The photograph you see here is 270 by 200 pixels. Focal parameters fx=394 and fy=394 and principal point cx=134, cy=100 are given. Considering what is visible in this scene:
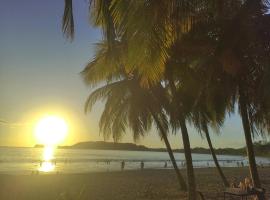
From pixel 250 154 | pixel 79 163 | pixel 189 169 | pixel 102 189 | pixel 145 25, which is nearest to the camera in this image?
pixel 145 25

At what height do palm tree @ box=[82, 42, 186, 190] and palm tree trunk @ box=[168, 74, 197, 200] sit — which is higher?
palm tree @ box=[82, 42, 186, 190]

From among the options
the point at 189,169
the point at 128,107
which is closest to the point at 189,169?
the point at 189,169

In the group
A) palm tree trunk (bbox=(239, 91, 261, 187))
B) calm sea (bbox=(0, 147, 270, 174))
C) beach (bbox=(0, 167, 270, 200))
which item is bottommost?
beach (bbox=(0, 167, 270, 200))

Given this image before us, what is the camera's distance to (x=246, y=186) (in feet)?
30.2

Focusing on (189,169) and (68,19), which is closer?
(68,19)

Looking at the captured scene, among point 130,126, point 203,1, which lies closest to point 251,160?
point 203,1

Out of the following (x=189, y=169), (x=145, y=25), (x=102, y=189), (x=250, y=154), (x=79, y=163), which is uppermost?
(x=79, y=163)

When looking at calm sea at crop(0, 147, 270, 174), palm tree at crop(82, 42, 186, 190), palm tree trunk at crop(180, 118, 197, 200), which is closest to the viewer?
palm tree trunk at crop(180, 118, 197, 200)

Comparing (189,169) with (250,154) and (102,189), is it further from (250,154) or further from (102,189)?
(102,189)

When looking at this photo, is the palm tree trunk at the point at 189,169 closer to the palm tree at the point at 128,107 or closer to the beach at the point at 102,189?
→ the beach at the point at 102,189

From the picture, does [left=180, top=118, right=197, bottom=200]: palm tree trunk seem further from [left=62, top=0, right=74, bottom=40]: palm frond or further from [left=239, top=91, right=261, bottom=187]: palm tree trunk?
[left=62, top=0, right=74, bottom=40]: palm frond

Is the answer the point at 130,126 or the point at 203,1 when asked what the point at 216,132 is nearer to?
the point at 130,126

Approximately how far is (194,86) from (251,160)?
316 centimetres

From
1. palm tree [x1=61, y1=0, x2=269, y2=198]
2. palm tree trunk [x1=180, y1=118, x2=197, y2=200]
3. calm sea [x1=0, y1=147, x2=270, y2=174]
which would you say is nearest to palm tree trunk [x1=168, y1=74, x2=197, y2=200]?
palm tree trunk [x1=180, y1=118, x2=197, y2=200]
